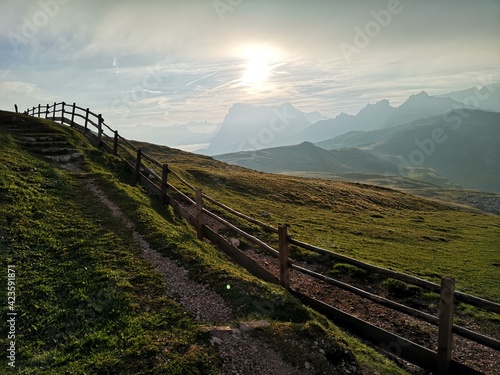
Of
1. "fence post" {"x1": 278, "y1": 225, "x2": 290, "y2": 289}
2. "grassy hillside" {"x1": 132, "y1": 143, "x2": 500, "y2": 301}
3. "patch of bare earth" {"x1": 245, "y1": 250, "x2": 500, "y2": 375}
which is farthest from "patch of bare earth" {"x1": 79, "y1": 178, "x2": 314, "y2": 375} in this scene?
"grassy hillside" {"x1": 132, "y1": 143, "x2": 500, "y2": 301}

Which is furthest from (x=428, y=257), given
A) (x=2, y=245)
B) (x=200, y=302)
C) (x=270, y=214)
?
(x=2, y=245)

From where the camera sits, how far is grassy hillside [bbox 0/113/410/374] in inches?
274

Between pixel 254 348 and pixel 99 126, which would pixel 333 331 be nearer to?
pixel 254 348

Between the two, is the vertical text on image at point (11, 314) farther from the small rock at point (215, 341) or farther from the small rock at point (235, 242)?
the small rock at point (235, 242)

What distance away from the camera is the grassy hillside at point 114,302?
274 inches

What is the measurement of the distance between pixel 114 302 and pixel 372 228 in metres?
24.5

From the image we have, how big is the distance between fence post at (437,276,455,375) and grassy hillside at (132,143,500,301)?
10183mm

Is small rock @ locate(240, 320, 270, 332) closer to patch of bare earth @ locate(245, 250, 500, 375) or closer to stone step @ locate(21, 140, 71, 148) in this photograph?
patch of bare earth @ locate(245, 250, 500, 375)

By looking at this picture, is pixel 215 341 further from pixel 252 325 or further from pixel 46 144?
pixel 46 144

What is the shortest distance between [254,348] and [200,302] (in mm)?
2441

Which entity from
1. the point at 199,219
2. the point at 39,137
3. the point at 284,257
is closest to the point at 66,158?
the point at 39,137

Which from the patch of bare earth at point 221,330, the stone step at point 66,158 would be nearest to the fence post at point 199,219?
the patch of bare earth at point 221,330

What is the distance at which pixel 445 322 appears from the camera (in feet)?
23.4

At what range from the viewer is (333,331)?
8.45 metres
